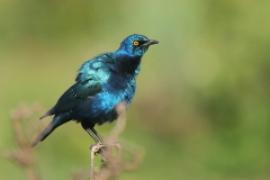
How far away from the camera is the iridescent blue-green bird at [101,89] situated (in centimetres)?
475

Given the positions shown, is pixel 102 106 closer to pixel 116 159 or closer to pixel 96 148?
pixel 96 148

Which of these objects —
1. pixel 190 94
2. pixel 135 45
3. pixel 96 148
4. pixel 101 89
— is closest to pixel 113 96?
pixel 101 89

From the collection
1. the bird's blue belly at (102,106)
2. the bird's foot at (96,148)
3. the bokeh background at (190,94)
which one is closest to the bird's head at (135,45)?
the bird's blue belly at (102,106)

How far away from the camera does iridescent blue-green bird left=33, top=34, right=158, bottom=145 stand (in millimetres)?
4754

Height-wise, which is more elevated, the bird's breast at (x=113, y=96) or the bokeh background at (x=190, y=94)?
the bokeh background at (x=190, y=94)

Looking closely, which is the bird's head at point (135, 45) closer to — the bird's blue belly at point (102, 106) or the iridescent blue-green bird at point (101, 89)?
the iridescent blue-green bird at point (101, 89)

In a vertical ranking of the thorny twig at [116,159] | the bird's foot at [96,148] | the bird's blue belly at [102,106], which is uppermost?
the bird's blue belly at [102,106]

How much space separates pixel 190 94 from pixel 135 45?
6.22 metres

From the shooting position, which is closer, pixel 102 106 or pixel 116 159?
pixel 116 159

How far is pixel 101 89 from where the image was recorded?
482 centimetres

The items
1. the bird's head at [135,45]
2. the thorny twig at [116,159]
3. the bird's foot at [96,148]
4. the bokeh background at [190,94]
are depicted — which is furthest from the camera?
the bokeh background at [190,94]

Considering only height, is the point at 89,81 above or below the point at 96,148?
above

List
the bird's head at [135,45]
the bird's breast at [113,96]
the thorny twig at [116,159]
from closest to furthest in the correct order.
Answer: the thorny twig at [116,159] → the bird's breast at [113,96] → the bird's head at [135,45]

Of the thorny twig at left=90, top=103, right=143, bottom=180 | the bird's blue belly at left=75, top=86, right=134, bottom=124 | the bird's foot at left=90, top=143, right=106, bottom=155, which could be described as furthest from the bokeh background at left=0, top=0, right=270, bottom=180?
the thorny twig at left=90, top=103, right=143, bottom=180
